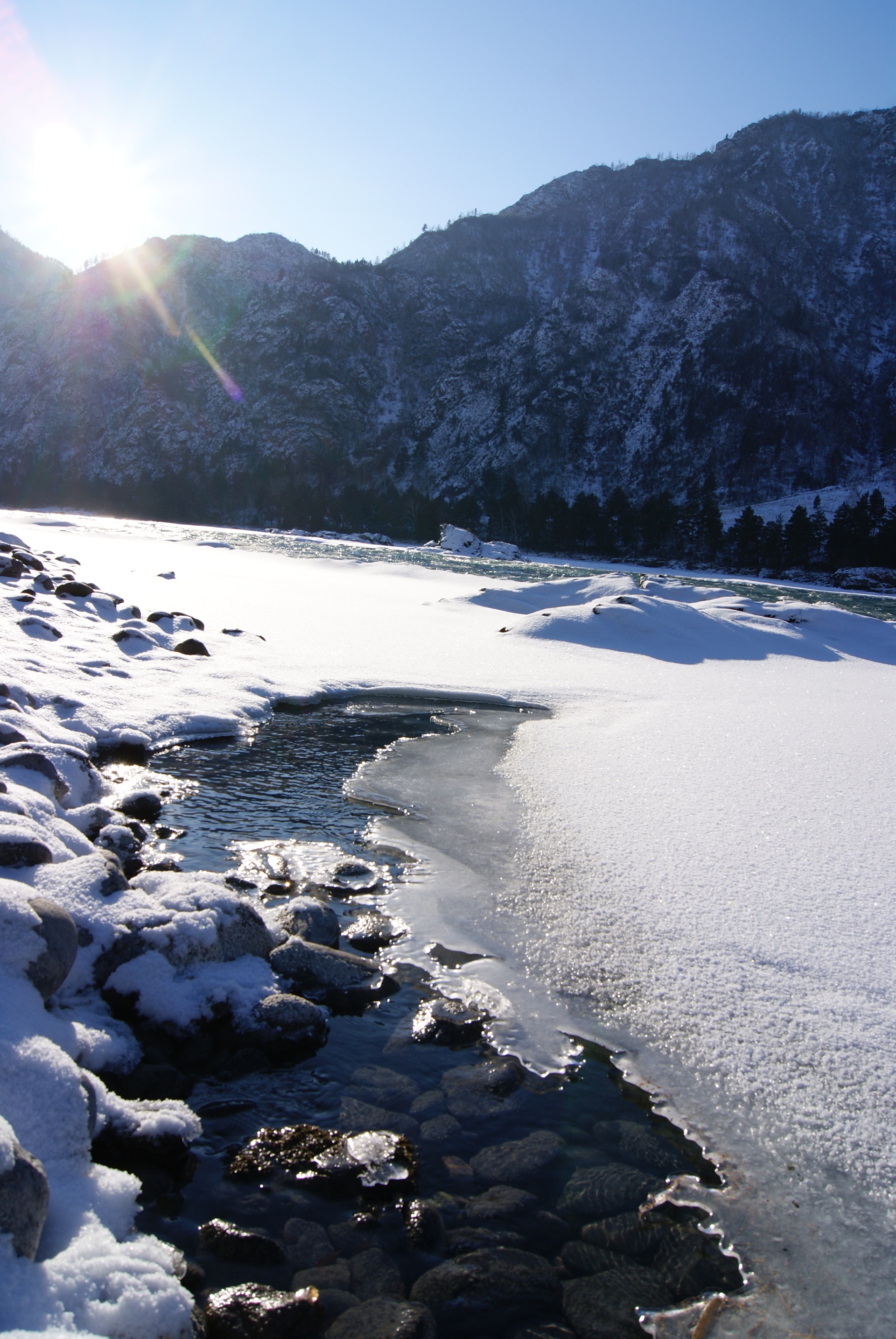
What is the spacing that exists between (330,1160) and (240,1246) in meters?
0.51

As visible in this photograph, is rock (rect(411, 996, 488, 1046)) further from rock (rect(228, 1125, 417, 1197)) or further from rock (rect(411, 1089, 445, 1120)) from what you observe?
rock (rect(228, 1125, 417, 1197))

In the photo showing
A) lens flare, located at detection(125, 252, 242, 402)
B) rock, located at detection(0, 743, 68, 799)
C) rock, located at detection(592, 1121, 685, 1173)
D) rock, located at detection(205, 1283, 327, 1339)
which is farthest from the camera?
lens flare, located at detection(125, 252, 242, 402)

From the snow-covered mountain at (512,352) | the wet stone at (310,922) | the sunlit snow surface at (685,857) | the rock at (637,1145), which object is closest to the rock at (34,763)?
the sunlit snow surface at (685,857)

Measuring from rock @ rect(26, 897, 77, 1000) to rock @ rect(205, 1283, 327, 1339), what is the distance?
161 cm

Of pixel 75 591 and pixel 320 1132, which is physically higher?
pixel 75 591

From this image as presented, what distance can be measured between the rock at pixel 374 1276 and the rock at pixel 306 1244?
4.7 inches

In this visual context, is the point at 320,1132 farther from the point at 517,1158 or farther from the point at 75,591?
the point at 75,591

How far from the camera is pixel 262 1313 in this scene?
8.38 feet

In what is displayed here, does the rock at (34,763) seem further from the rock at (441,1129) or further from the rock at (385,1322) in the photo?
the rock at (385,1322)

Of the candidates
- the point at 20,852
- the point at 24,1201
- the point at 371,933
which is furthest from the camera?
the point at 371,933

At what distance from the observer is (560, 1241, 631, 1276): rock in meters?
2.88

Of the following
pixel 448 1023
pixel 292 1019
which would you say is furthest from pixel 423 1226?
pixel 292 1019

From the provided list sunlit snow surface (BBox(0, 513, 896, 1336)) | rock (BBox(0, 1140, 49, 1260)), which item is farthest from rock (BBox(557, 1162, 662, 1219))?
rock (BBox(0, 1140, 49, 1260))

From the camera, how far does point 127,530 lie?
186ft
